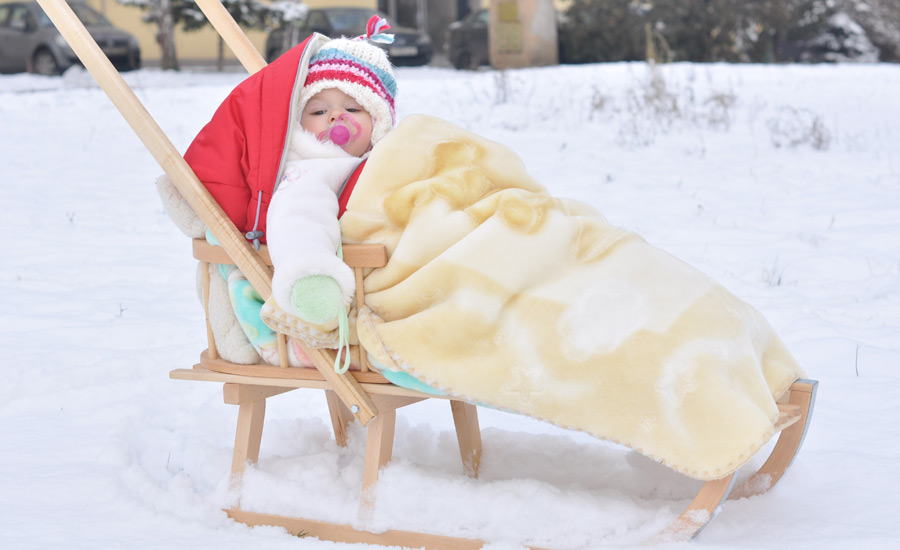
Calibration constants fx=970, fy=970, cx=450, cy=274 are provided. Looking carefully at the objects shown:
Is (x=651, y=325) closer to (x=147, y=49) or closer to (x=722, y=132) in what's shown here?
(x=722, y=132)

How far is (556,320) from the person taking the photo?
2184 millimetres

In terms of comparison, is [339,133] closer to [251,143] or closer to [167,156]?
[251,143]

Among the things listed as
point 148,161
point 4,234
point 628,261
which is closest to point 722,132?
point 148,161

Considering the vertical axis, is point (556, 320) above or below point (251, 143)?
below

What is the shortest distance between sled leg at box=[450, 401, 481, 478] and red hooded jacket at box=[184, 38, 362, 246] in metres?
0.71

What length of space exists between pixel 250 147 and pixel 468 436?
3.36 feet

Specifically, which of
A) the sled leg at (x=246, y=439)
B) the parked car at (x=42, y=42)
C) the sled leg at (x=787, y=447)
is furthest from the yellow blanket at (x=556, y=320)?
the parked car at (x=42, y=42)

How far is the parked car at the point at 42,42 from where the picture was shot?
14.5 meters

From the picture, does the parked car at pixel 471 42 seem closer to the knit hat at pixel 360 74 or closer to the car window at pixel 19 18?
the car window at pixel 19 18

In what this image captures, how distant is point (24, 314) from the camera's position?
14.0ft

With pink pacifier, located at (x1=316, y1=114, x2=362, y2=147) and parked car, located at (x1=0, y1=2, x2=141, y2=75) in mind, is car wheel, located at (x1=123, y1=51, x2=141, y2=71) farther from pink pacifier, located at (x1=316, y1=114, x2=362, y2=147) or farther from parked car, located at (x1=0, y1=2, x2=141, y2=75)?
pink pacifier, located at (x1=316, y1=114, x2=362, y2=147)

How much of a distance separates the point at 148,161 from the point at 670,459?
6.33 meters

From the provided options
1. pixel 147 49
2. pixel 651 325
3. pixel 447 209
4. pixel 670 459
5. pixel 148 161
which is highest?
pixel 447 209

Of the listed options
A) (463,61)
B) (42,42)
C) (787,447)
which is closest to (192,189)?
(787,447)
